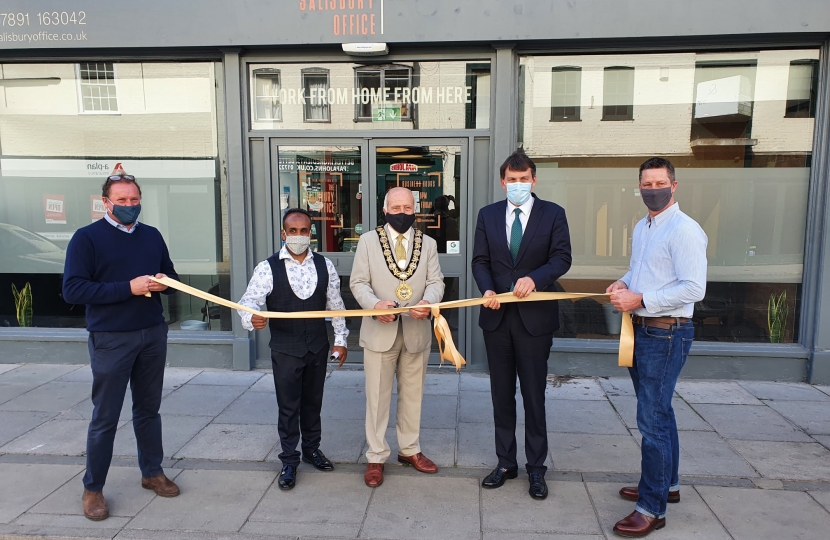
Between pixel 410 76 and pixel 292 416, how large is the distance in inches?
158

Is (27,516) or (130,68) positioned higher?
(130,68)

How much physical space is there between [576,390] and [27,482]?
15.4ft

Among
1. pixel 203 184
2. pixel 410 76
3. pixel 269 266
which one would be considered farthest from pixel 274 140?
pixel 269 266

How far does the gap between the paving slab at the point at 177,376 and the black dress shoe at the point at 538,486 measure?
3913mm

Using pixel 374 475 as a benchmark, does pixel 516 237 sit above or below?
above

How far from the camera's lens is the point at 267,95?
630cm

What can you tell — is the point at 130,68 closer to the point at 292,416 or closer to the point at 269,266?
the point at 269,266

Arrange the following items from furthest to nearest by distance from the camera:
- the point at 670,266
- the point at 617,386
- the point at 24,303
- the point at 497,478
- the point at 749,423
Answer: the point at 24,303 → the point at 617,386 → the point at 749,423 → the point at 497,478 → the point at 670,266

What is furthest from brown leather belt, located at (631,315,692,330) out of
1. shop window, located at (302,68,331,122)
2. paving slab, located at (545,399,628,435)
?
shop window, located at (302,68,331,122)

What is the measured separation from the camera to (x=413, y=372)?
3.88m

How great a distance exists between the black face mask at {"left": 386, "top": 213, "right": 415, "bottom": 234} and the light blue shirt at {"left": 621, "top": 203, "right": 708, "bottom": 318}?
1.43m

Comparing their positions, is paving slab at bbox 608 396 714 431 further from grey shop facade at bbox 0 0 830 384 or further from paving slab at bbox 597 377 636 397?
grey shop facade at bbox 0 0 830 384

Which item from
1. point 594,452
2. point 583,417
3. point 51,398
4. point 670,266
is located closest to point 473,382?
point 583,417

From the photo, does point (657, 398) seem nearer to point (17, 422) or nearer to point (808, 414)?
point (808, 414)
